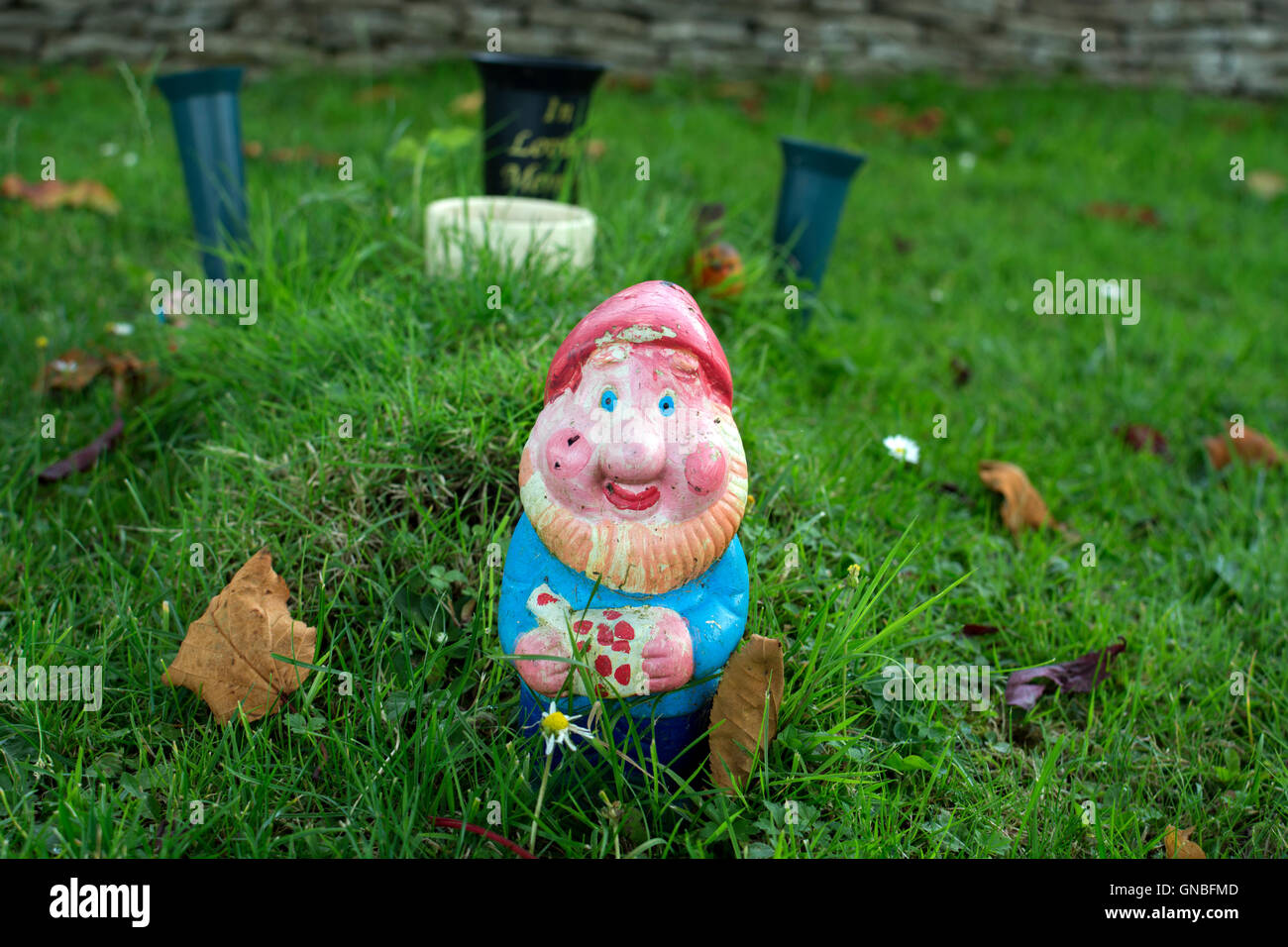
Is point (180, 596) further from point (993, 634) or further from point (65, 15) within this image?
point (65, 15)

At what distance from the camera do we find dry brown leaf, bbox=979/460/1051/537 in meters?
2.62

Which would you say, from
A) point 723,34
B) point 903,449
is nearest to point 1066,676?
point 903,449

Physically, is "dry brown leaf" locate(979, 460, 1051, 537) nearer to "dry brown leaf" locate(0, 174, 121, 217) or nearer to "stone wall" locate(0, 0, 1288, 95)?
"dry brown leaf" locate(0, 174, 121, 217)

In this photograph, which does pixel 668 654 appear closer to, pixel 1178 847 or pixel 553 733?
pixel 553 733

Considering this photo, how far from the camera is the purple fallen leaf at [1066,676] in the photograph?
2086mm

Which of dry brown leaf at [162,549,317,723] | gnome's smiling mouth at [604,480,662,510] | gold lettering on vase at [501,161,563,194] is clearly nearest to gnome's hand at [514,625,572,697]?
gnome's smiling mouth at [604,480,662,510]

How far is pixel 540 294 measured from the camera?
2.75 m

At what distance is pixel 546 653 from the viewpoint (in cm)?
155

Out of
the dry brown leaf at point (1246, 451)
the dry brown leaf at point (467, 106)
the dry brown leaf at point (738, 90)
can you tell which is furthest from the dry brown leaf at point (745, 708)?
the dry brown leaf at point (738, 90)

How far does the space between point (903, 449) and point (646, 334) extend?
130 centimetres

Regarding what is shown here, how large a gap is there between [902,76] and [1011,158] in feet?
4.51
